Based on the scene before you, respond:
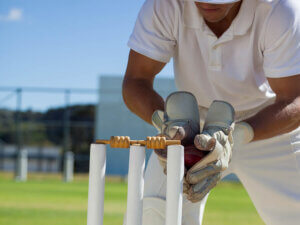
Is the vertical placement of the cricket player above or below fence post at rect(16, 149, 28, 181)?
above

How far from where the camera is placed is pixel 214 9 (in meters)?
2.17

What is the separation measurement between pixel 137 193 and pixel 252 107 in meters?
1.29

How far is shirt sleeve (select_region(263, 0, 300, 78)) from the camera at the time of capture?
221 centimetres

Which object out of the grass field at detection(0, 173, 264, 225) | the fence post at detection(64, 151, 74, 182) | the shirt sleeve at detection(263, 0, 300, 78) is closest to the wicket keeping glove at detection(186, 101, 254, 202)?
the shirt sleeve at detection(263, 0, 300, 78)

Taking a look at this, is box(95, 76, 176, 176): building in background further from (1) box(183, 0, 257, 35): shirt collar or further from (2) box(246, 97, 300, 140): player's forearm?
(2) box(246, 97, 300, 140): player's forearm

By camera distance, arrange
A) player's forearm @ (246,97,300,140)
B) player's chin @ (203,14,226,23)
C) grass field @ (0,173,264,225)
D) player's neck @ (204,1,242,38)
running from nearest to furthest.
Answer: player's forearm @ (246,97,300,140) → player's chin @ (203,14,226,23) → player's neck @ (204,1,242,38) → grass field @ (0,173,264,225)

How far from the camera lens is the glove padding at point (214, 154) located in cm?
175

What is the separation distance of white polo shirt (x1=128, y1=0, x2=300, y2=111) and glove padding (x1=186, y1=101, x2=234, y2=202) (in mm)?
513

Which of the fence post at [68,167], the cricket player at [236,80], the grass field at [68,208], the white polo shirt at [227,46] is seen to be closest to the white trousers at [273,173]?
the cricket player at [236,80]

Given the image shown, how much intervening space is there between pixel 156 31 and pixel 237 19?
35 centimetres

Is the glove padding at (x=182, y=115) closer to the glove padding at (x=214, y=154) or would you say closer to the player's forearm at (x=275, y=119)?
the glove padding at (x=214, y=154)

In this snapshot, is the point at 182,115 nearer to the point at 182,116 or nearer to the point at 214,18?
the point at 182,116

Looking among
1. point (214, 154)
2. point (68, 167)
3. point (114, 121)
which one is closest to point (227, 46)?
point (214, 154)

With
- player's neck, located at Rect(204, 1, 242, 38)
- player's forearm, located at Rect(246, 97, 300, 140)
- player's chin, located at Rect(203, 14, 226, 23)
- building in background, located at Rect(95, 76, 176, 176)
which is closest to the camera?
player's forearm, located at Rect(246, 97, 300, 140)
